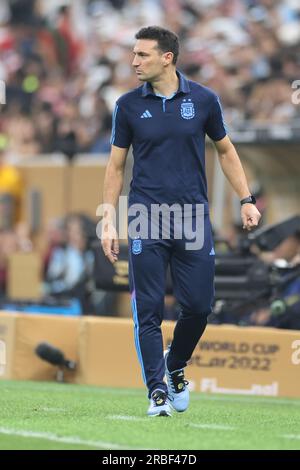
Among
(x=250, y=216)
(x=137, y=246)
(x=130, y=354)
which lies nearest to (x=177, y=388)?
(x=137, y=246)

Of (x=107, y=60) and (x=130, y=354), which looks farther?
(x=107, y=60)

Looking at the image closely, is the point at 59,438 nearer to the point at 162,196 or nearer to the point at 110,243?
the point at 110,243

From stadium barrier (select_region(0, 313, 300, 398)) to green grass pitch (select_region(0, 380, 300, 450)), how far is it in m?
1.16

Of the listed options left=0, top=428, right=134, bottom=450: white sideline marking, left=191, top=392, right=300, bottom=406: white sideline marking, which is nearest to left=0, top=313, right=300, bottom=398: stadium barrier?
left=191, top=392, right=300, bottom=406: white sideline marking

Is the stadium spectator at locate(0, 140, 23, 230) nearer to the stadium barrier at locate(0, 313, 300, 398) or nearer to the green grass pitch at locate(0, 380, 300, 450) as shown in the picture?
the stadium barrier at locate(0, 313, 300, 398)

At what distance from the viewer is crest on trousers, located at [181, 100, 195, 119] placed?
793cm

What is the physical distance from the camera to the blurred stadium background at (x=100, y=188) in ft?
39.7

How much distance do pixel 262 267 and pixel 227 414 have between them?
4.53 metres

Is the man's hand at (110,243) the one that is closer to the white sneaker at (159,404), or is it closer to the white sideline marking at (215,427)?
the white sneaker at (159,404)

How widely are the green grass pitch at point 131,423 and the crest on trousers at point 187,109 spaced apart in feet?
5.83

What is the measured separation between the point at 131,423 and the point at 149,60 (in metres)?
2.14

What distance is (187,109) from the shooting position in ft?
26.1

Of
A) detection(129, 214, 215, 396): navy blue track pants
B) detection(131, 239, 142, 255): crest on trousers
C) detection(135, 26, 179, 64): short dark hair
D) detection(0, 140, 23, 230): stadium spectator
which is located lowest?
detection(129, 214, 215, 396): navy blue track pants

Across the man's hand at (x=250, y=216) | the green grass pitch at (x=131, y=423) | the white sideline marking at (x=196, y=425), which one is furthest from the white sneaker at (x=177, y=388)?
the man's hand at (x=250, y=216)
